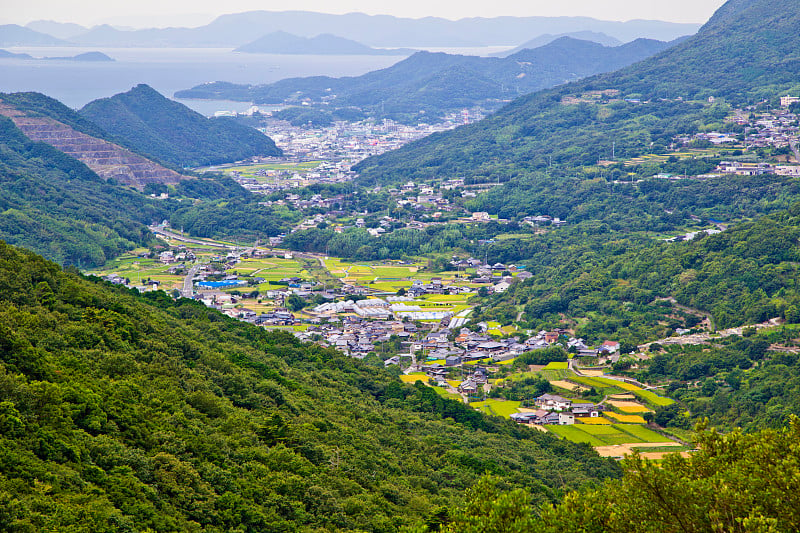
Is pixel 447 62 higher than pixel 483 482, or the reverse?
pixel 447 62

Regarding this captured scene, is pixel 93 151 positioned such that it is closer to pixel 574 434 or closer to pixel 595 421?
pixel 595 421

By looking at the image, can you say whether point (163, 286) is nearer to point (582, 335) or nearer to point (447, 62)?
point (582, 335)

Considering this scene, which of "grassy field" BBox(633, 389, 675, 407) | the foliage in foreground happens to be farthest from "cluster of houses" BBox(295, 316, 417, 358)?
the foliage in foreground

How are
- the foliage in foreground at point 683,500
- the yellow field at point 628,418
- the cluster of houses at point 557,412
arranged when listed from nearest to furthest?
the foliage in foreground at point 683,500 < the yellow field at point 628,418 < the cluster of houses at point 557,412

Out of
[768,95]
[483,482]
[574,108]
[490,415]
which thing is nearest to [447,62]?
[574,108]

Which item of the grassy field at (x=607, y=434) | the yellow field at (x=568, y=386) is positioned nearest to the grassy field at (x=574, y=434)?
the grassy field at (x=607, y=434)

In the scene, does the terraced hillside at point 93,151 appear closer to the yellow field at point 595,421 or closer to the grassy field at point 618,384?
the grassy field at point 618,384

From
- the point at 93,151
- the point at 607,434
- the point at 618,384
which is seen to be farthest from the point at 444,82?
the point at 607,434
